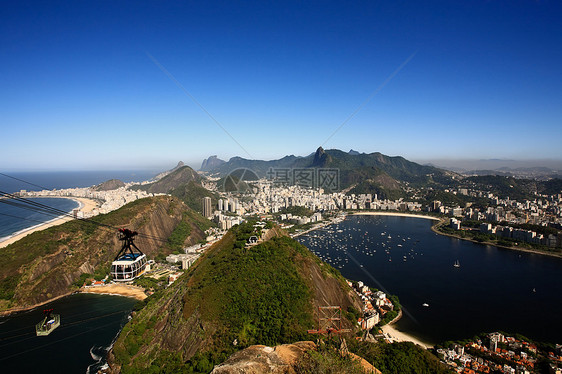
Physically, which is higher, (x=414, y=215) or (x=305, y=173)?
(x=305, y=173)

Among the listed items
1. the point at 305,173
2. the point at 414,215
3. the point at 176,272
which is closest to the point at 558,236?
the point at 414,215

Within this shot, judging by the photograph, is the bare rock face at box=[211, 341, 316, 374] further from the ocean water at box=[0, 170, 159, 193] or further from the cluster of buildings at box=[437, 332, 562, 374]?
the ocean water at box=[0, 170, 159, 193]

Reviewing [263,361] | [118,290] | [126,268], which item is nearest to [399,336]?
[263,361]

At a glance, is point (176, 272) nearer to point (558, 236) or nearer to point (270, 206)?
point (270, 206)

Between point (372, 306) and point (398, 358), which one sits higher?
point (398, 358)

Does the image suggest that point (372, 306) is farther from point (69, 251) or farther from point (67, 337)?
point (69, 251)

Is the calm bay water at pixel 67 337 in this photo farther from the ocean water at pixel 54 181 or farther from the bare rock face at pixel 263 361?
the ocean water at pixel 54 181

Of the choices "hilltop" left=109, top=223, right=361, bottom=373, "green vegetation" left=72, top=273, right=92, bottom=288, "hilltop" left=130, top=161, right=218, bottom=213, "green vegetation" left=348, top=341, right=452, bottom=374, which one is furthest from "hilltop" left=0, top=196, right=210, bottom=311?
"green vegetation" left=348, top=341, right=452, bottom=374

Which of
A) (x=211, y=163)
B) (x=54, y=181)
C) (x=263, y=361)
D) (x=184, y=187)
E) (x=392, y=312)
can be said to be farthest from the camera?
(x=211, y=163)
